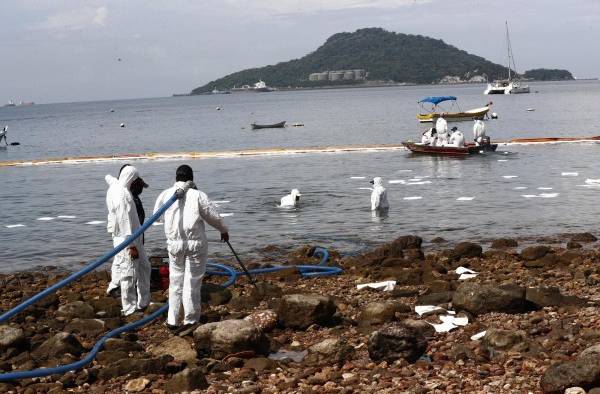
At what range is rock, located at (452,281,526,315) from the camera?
9156mm

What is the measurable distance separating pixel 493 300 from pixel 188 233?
3.62 meters

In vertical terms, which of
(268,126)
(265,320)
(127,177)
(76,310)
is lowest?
(268,126)

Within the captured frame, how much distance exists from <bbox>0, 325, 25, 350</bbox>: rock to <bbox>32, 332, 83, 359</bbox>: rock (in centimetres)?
25

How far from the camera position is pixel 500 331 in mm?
7875

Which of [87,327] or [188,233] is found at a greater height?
[188,233]

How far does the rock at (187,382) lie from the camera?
23.7 feet

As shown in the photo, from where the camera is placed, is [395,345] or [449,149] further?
[449,149]

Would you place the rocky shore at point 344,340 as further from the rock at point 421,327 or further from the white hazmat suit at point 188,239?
the white hazmat suit at point 188,239

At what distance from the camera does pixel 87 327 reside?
9.59 metres

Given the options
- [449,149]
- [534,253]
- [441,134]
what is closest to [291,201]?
[534,253]

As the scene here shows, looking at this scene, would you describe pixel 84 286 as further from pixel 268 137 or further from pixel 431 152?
pixel 268 137

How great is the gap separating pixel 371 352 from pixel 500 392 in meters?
1.55

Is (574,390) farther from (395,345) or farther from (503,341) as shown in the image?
(395,345)

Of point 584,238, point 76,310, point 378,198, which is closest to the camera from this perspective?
point 76,310
